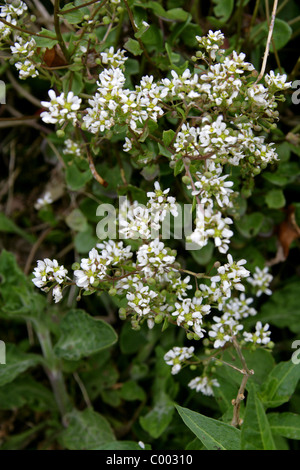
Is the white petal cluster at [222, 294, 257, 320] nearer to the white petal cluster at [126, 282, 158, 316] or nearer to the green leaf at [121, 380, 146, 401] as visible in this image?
the white petal cluster at [126, 282, 158, 316]

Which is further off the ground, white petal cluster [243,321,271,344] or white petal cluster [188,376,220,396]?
white petal cluster [243,321,271,344]

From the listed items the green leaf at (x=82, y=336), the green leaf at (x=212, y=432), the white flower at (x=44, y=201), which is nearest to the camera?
the green leaf at (x=212, y=432)

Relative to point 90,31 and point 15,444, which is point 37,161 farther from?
point 15,444

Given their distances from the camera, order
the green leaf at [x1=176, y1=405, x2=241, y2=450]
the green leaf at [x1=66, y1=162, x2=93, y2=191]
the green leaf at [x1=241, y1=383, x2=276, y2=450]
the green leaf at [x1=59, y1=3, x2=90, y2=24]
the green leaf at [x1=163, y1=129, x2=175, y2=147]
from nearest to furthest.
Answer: the green leaf at [x1=241, y1=383, x2=276, y2=450] → the green leaf at [x1=176, y1=405, x2=241, y2=450] → the green leaf at [x1=163, y1=129, x2=175, y2=147] → the green leaf at [x1=59, y1=3, x2=90, y2=24] → the green leaf at [x1=66, y1=162, x2=93, y2=191]

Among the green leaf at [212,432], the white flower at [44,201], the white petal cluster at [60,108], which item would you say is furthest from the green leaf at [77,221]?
the green leaf at [212,432]

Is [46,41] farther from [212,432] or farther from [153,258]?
[212,432]

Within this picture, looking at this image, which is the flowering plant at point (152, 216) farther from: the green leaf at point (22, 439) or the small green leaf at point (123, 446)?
the green leaf at point (22, 439)

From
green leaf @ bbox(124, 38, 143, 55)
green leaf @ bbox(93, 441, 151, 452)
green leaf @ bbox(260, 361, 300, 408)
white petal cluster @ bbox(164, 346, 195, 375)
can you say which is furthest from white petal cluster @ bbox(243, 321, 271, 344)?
green leaf @ bbox(124, 38, 143, 55)
